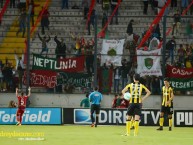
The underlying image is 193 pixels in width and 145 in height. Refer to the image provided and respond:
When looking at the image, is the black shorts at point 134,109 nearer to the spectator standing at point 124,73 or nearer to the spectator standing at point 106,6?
the spectator standing at point 124,73

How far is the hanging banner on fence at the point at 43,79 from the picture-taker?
36.1 m

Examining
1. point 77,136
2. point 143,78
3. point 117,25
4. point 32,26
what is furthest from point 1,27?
point 77,136

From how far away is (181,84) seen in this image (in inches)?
1412

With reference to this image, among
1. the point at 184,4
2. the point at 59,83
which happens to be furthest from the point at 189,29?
the point at 59,83

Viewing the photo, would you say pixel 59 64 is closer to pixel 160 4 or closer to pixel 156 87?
pixel 156 87

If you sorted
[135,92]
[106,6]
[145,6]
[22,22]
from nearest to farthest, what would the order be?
[135,92] → [22,22] → [106,6] → [145,6]

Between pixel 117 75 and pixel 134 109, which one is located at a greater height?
pixel 117 75

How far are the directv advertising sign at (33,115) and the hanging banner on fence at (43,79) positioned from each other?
2878 mm

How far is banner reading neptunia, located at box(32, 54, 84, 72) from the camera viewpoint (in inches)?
1417

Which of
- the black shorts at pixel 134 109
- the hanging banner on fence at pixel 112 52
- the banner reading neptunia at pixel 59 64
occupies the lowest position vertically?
the black shorts at pixel 134 109

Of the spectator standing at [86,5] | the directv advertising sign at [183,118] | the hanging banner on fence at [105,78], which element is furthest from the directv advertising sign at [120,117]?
the spectator standing at [86,5]

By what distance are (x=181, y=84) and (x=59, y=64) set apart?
6.17 m

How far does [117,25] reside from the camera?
3825 centimetres

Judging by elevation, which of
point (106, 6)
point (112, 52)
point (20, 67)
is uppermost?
point (106, 6)
